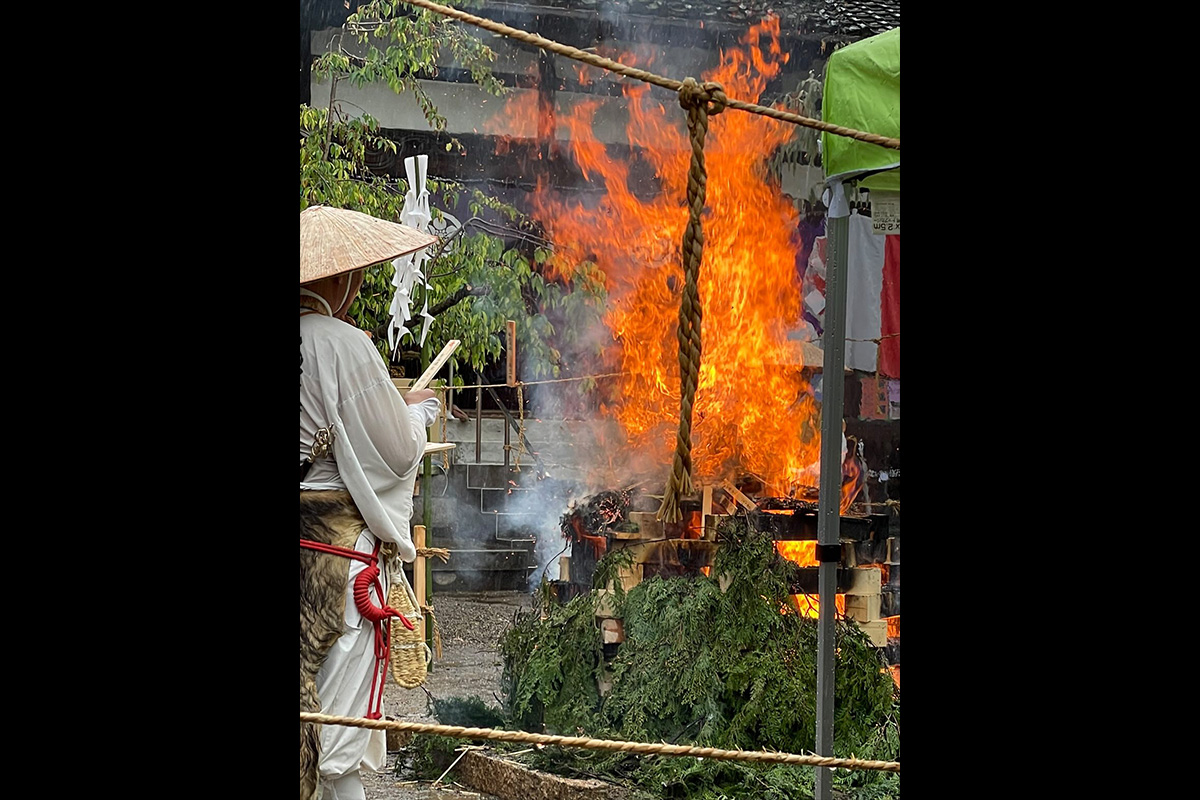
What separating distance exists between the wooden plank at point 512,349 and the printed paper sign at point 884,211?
152 inches

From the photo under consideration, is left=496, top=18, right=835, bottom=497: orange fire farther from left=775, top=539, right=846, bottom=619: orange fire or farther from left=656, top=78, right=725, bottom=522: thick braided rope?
left=656, top=78, right=725, bottom=522: thick braided rope

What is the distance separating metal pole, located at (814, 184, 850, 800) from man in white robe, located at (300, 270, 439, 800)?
128 centimetres

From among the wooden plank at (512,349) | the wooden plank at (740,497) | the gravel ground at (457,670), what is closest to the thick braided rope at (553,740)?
the gravel ground at (457,670)

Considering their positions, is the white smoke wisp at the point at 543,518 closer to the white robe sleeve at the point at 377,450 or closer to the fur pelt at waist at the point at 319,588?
the white robe sleeve at the point at 377,450

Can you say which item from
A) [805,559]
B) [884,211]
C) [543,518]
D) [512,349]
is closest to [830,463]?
[884,211]

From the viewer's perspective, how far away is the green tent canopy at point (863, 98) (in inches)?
136

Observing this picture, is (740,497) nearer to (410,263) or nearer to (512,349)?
(512,349)

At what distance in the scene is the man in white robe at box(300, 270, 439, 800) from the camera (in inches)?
148

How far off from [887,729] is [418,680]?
7.12ft

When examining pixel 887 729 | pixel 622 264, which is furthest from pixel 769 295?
pixel 887 729

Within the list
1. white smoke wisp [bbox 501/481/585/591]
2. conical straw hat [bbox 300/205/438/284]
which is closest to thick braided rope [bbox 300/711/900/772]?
conical straw hat [bbox 300/205/438/284]
